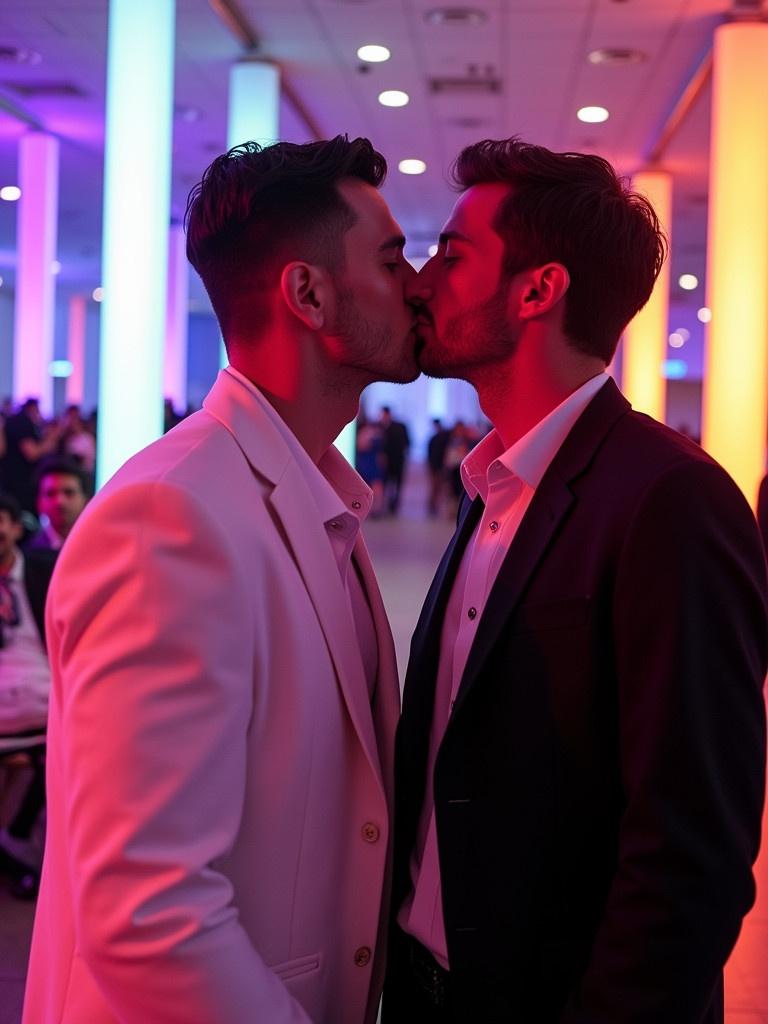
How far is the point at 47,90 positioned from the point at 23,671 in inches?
374

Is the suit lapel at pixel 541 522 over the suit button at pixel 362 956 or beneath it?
over

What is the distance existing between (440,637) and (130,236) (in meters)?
6.40

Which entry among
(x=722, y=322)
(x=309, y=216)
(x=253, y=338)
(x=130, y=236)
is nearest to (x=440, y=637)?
(x=253, y=338)

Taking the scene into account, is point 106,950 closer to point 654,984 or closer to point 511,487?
point 654,984

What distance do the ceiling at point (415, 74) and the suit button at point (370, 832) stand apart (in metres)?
6.77

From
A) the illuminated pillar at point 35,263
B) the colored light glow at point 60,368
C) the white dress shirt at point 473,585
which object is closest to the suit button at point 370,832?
the white dress shirt at point 473,585

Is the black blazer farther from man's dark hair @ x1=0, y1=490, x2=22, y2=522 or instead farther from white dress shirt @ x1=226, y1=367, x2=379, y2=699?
man's dark hair @ x1=0, y1=490, x2=22, y2=522

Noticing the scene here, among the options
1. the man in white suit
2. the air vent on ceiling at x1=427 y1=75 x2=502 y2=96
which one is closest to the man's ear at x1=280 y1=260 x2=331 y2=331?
the man in white suit

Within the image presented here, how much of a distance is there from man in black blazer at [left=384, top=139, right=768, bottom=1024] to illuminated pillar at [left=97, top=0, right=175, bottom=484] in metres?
6.07

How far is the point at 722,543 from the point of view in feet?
4.24

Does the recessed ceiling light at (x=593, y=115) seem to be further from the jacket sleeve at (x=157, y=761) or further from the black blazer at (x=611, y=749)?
the jacket sleeve at (x=157, y=761)

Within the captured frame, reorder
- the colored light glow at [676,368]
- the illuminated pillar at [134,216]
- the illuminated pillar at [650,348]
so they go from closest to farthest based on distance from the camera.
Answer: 1. the illuminated pillar at [134,216]
2. the illuminated pillar at [650,348]
3. the colored light glow at [676,368]

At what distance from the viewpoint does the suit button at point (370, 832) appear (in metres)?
1.44

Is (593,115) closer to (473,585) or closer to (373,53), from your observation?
(373,53)
